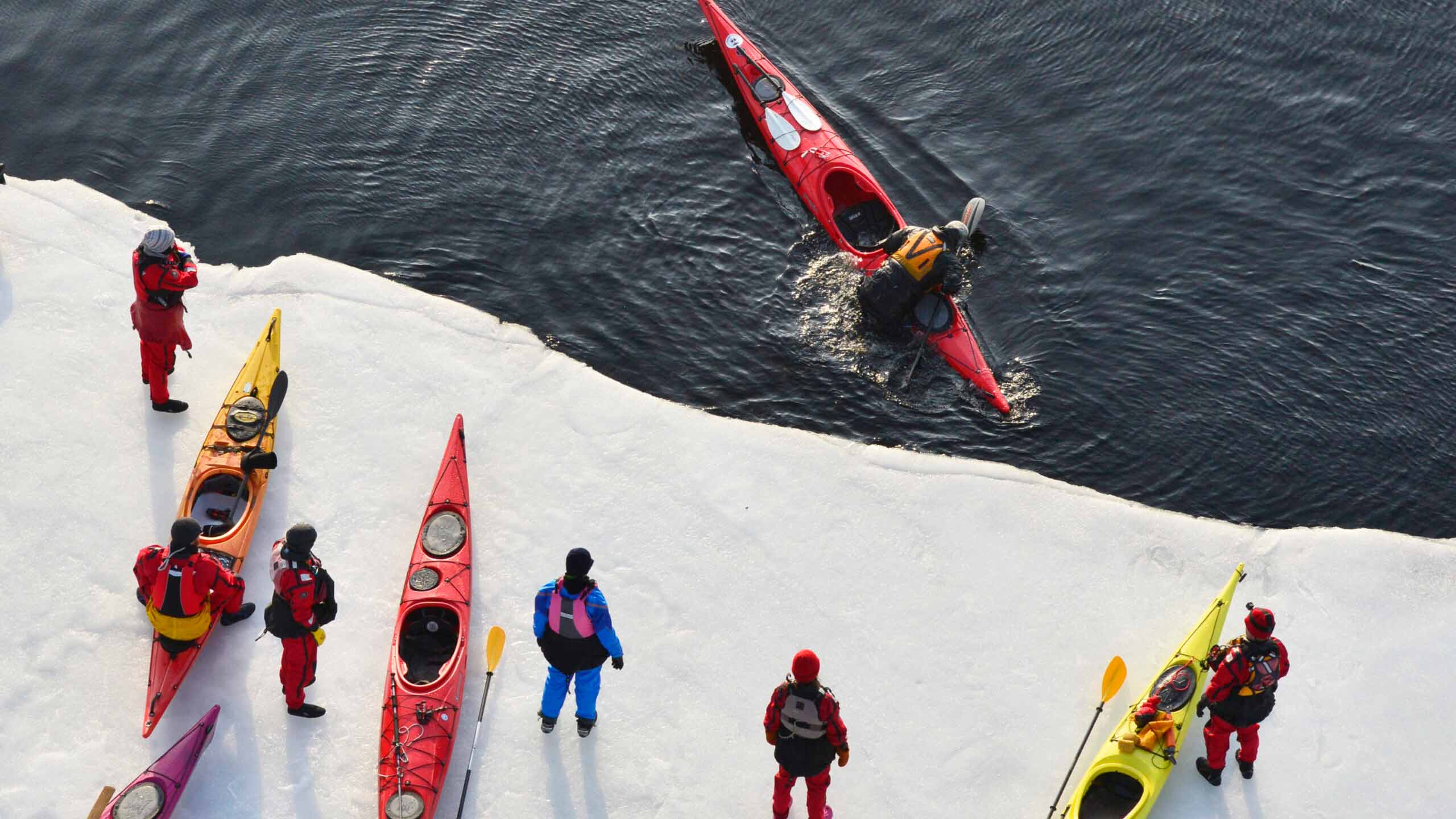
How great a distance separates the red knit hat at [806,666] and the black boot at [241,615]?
3.42 meters

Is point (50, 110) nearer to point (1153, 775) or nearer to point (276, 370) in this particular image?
point (276, 370)

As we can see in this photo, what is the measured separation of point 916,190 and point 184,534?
7241 mm

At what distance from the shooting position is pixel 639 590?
7055 mm

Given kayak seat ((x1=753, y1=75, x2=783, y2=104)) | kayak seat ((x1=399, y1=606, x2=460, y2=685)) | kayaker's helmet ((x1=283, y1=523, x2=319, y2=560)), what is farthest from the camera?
kayak seat ((x1=753, y1=75, x2=783, y2=104))

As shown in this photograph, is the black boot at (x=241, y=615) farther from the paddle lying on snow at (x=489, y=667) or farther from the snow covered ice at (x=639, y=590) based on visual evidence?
the paddle lying on snow at (x=489, y=667)

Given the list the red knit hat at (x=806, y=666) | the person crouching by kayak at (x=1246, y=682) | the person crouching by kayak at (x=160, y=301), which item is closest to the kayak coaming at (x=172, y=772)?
the person crouching by kayak at (x=160, y=301)

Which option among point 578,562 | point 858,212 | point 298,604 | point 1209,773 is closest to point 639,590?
point 578,562

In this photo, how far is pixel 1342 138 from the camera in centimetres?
1129

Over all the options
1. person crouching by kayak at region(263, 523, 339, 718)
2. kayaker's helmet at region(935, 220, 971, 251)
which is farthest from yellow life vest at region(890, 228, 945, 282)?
person crouching by kayak at region(263, 523, 339, 718)

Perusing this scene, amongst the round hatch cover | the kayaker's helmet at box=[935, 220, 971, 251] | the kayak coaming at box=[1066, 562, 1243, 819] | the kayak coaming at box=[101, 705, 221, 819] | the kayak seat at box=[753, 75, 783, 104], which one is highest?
the kayak seat at box=[753, 75, 783, 104]

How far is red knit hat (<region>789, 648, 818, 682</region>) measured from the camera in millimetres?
5332

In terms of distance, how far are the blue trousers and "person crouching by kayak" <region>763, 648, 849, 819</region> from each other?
1.06 m

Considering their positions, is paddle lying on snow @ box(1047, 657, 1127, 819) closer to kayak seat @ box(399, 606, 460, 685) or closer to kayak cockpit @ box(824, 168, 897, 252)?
kayak seat @ box(399, 606, 460, 685)

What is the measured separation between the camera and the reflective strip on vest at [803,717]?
543cm
